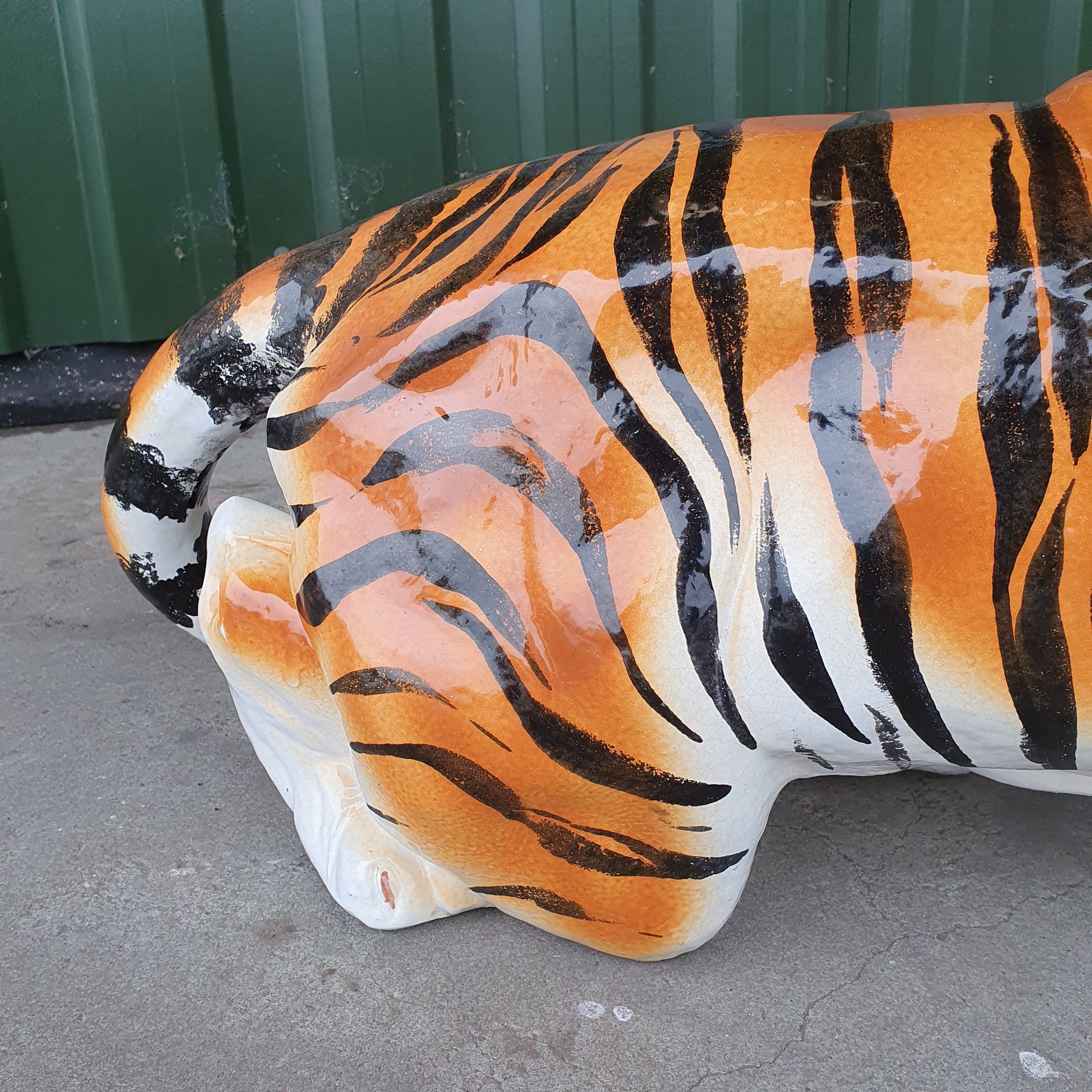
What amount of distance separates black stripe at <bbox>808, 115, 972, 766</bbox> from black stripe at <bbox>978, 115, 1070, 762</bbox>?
0.28 ft

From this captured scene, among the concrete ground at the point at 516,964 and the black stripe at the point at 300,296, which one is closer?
the concrete ground at the point at 516,964

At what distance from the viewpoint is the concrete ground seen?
1.20 meters

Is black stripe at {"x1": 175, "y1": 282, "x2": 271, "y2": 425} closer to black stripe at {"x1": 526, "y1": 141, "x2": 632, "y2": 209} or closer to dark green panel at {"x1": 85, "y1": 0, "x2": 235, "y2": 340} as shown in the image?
black stripe at {"x1": 526, "y1": 141, "x2": 632, "y2": 209}

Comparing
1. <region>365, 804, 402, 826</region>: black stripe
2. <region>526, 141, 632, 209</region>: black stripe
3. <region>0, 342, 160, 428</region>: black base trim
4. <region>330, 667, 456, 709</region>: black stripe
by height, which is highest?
<region>526, 141, 632, 209</region>: black stripe

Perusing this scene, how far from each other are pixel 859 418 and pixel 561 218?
1.27ft

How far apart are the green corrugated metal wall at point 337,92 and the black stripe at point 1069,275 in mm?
2357

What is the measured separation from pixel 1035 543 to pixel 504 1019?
764mm

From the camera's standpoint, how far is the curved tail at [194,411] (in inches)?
55.1

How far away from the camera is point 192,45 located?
322 centimetres

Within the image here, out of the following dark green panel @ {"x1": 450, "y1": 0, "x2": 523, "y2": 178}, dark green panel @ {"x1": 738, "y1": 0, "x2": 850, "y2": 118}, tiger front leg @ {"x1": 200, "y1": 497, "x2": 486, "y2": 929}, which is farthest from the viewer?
dark green panel @ {"x1": 450, "y1": 0, "x2": 523, "y2": 178}

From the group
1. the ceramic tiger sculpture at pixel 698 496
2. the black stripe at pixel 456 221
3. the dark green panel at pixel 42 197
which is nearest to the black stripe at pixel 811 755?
the ceramic tiger sculpture at pixel 698 496

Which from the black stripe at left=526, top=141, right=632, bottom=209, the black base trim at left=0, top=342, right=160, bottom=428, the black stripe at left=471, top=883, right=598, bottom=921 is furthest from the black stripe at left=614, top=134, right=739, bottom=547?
the black base trim at left=0, top=342, right=160, bottom=428

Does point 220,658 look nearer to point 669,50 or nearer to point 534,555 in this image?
point 534,555

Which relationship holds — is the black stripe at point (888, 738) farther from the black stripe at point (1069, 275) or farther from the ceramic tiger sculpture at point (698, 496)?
the black stripe at point (1069, 275)
